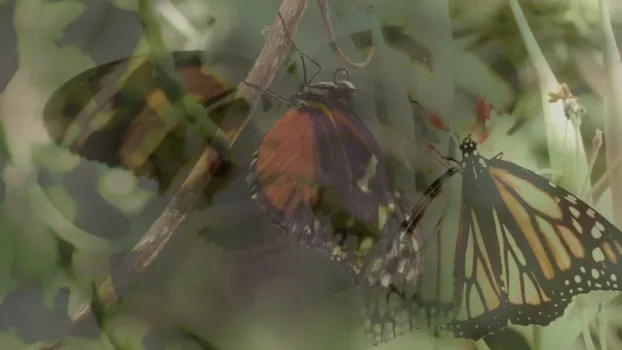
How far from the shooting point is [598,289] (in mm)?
539

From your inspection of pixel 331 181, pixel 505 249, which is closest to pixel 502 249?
pixel 505 249

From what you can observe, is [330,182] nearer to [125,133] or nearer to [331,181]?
[331,181]

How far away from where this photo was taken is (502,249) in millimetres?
536

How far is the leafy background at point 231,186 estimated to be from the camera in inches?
17.8

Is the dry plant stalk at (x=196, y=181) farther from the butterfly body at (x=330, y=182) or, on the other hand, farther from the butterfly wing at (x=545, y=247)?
the butterfly wing at (x=545, y=247)

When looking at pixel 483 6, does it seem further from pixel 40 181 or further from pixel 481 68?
pixel 40 181

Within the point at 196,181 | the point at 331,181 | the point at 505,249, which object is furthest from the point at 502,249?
the point at 196,181

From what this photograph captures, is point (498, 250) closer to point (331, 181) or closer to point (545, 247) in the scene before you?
point (545, 247)

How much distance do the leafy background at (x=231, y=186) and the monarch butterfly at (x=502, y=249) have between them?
2cm

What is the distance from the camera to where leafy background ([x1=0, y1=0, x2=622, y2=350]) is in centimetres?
45

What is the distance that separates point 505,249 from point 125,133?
0.37 metres

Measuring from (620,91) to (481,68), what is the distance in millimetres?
153

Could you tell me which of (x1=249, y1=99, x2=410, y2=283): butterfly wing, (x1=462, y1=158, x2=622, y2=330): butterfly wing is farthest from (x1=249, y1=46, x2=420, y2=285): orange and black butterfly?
→ (x1=462, y1=158, x2=622, y2=330): butterfly wing

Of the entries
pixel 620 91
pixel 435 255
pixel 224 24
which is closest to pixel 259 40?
pixel 224 24
